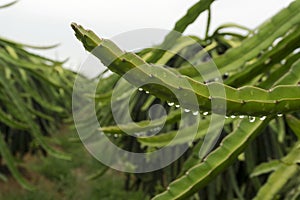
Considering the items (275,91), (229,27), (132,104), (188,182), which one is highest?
(229,27)

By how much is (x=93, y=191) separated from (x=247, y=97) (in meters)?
4.03

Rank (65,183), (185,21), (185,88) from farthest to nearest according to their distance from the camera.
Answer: (65,183) → (185,21) → (185,88)

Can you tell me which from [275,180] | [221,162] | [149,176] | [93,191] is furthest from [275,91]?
[93,191]

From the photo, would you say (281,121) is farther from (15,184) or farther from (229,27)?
(15,184)

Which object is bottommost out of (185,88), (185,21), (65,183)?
(65,183)

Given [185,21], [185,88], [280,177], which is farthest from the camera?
[280,177]

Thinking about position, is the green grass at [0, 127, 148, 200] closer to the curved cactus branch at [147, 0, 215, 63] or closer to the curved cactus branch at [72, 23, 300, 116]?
the curved cactus branch at [147, 0, 215, 63]

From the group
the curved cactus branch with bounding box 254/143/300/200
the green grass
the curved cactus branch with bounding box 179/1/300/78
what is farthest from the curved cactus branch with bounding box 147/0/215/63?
the green grass

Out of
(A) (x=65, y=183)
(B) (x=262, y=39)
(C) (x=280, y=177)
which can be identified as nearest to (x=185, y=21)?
(B) (x=262, y=39)

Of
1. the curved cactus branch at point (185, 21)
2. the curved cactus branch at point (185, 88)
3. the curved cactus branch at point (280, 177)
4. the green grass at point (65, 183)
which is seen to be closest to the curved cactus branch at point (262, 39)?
the curved cactus branch at point (185, 21)

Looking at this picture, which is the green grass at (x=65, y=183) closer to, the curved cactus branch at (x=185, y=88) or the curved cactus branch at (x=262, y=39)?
the curved cactus branch at (x=262, y=39)

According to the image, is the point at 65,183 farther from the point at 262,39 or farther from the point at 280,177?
the point at 262,39

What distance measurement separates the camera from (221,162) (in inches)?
29.0

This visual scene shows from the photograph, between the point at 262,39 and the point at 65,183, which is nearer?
the point at 262,39
